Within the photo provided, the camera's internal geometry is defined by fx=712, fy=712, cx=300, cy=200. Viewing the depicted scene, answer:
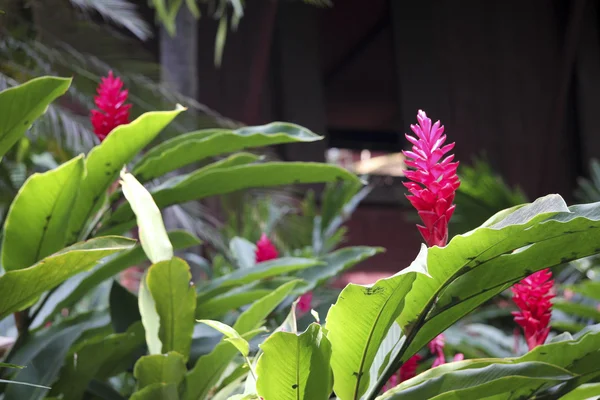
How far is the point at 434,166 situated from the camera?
0.49m

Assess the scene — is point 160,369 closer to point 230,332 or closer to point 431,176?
point 230,332

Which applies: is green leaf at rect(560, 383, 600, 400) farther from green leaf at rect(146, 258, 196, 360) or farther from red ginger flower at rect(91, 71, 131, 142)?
red ginger flower at rect(91, 71, 131, 142)

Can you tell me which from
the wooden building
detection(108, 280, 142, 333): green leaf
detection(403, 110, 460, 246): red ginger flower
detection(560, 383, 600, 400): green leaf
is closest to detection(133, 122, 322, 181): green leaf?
detection(108, 280, 142, 333): green leaf

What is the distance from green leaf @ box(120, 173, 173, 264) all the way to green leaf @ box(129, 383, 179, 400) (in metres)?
0.10

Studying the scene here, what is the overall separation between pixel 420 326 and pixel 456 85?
14.5ft

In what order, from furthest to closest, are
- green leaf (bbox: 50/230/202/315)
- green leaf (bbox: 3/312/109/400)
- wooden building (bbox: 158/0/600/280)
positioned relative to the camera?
wooden building (bbox: 158/0/600/280)
green leaf (bbox: 50/230/202/315)
green leaf (bbox: 3/312/109/400)

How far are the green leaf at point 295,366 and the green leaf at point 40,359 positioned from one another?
0.31m

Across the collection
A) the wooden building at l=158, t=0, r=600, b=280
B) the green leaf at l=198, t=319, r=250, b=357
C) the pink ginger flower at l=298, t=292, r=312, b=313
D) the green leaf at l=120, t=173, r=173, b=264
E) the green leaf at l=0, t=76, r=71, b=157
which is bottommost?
the pink ginger flower at l=298, t=292, r=312, b=313

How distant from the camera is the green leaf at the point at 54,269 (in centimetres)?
57

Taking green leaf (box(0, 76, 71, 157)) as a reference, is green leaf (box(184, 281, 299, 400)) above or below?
below

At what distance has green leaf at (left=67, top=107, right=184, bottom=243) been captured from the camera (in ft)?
2.24

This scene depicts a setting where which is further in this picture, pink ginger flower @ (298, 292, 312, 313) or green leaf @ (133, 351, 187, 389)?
pink ginger flower @ (298, 292, 312, 313)

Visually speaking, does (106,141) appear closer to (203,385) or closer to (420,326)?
(203,385)

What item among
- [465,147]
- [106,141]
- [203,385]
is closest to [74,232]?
[106,141]
